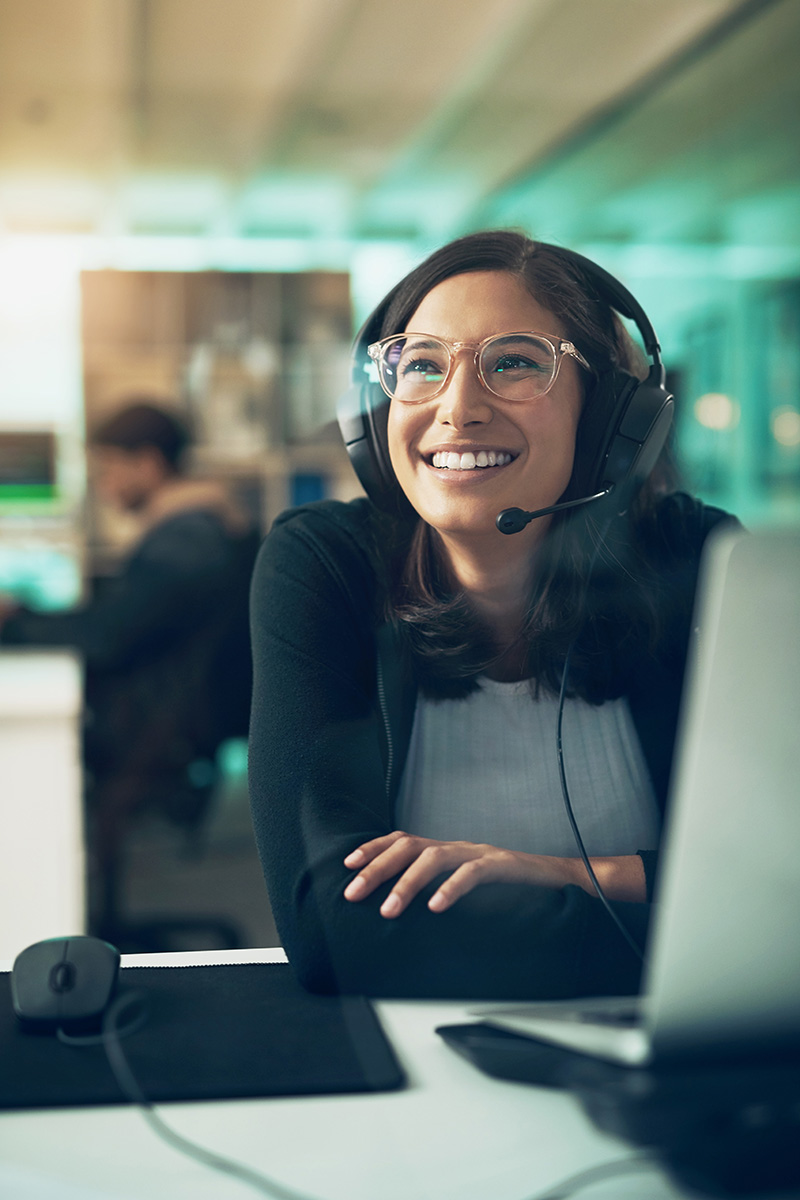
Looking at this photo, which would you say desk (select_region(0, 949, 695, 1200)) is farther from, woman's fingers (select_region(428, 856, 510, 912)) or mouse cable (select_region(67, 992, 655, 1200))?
woman's fingers (select_region(428, 856, 510, 912))

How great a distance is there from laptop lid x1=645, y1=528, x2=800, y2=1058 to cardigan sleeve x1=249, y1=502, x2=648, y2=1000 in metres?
0.29

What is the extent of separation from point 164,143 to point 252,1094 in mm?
4879

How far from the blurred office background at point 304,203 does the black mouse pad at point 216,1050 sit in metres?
2.53

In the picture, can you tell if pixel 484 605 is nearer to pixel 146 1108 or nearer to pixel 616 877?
pixel 616 877

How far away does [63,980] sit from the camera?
27.2 inches

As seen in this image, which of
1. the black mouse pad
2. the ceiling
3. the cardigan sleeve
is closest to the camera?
the black mouse pad

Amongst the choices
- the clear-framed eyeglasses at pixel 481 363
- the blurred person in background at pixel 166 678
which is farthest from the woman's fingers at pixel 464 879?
the blurred person in background at pixel 166 678

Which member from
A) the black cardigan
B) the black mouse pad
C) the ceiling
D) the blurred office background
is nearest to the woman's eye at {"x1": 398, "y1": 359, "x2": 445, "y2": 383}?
the black cardigan

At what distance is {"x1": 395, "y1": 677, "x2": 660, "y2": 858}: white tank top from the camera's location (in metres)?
1.04

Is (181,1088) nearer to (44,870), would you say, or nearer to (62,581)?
(44,870)

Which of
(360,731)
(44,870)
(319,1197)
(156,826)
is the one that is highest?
(360,731)

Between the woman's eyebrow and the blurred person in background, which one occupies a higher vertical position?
the woman's eyebrow

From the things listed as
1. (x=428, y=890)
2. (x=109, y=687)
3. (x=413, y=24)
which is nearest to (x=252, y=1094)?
(x=428, y=890)

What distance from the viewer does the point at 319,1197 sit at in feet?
1.65
